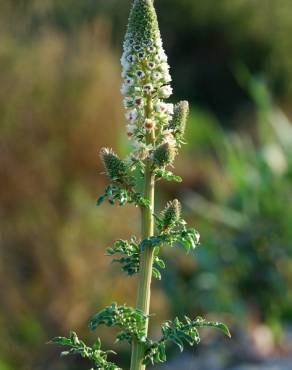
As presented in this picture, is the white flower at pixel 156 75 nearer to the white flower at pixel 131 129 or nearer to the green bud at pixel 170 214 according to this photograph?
the white flower at pixel 131 129

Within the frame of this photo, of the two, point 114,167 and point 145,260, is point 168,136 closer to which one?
point 114,167

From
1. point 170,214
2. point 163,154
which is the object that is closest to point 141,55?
point 163,154

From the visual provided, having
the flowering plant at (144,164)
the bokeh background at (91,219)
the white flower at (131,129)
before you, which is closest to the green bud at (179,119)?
the flowering plant at (144,164)

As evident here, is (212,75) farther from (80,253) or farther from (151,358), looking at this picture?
(151,358)

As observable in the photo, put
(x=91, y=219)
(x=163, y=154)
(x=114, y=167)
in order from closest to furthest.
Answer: (x=163, y=154)
(x=114, y=167)
(x=91, y=219)

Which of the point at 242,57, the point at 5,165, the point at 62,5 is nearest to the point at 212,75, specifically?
the point at 242,57
